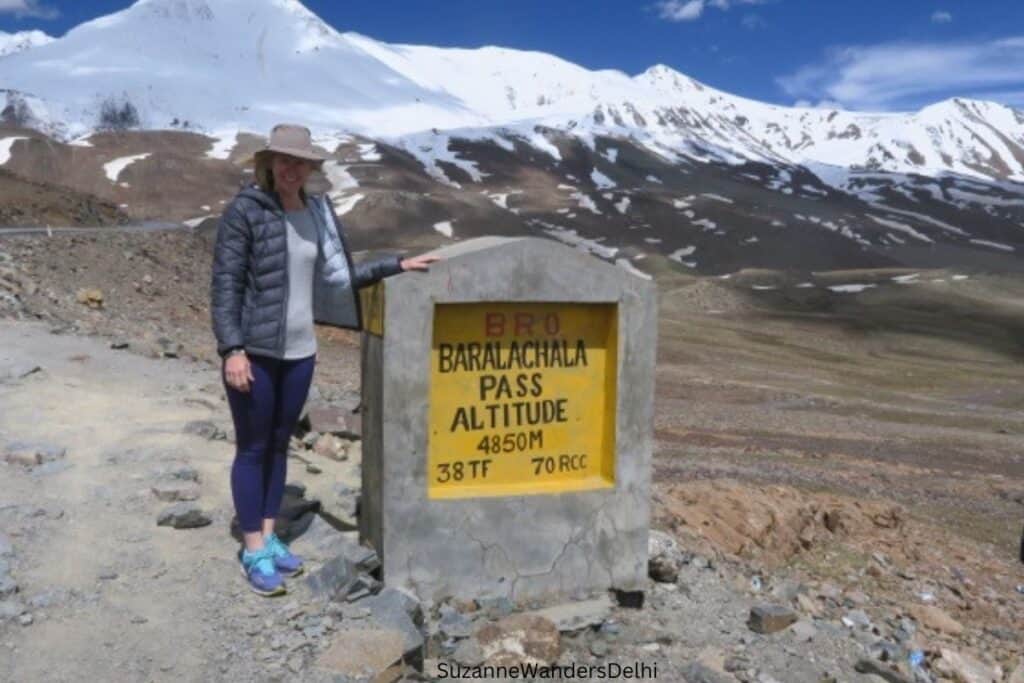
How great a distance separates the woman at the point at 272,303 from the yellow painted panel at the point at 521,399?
59cm

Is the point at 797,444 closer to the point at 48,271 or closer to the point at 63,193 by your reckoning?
the point at 48,271

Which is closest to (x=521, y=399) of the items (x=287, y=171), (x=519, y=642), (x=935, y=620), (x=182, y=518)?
(x=519, y=642)

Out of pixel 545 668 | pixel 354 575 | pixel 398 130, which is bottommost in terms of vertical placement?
pixel 545 668

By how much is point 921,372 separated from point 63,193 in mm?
29826

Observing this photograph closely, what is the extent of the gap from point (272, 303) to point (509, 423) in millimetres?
1617

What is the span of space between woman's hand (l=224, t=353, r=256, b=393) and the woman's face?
0.89 metres

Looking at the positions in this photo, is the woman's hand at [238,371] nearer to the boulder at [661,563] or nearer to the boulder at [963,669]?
the boulder at [661,563]

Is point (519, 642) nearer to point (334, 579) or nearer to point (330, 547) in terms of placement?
point (334, 579)

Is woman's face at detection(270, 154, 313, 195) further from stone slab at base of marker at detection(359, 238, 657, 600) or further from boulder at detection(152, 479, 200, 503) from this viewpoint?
boulder at detection(152, 479, 200, 503)

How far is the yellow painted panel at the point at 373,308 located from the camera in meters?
5.51

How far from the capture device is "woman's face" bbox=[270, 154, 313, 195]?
5.16 metres

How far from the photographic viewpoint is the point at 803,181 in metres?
177

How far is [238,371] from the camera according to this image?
16.6ft

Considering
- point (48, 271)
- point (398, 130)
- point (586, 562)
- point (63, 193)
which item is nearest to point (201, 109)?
point (398, 130)
